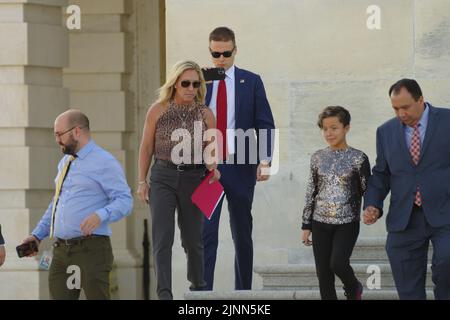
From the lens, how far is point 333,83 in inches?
615

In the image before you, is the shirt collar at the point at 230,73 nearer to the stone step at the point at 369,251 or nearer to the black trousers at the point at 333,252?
the black trousers at the point at 333,252

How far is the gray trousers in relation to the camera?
43.1 feet

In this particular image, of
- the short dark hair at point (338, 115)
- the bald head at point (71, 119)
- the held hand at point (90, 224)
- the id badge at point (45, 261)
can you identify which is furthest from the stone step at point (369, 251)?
the held hand at point (90, 224)

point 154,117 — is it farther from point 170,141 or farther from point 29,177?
point 29,177

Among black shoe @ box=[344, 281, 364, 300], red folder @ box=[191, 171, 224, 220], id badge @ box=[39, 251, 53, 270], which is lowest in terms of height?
id badge @ box=[39, 251, 53, 270]

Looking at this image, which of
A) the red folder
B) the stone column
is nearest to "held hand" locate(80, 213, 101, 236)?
the red folder

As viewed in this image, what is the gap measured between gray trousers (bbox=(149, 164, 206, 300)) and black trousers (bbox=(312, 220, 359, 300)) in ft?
2.78

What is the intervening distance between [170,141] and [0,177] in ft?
13.6

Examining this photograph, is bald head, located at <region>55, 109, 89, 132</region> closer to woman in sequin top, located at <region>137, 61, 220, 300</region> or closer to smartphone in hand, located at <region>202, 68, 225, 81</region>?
woman in sequin top, located at <region>137, 61, 220, 300</region>

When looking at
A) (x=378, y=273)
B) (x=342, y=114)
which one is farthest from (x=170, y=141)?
(x=378, y=273)

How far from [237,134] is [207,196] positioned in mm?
871

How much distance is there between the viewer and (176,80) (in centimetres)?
1334

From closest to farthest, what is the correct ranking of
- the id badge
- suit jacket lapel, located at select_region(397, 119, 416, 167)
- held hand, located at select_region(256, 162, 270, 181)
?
suit jacket lapel, located at select_region(397, 119, 416, 167), held hand, located at select_region(256, 162, 270, 181), the id badge

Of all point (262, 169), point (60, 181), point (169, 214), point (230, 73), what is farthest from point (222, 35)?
point (60, 181)
